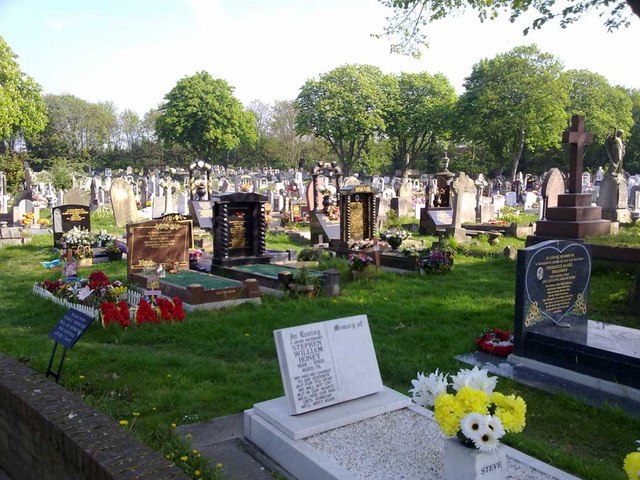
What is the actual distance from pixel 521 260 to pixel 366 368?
2840 millimetres

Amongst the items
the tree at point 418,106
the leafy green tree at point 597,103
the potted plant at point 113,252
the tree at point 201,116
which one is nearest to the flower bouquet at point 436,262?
the potted plant at point 113,252

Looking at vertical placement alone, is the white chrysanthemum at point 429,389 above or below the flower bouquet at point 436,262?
above

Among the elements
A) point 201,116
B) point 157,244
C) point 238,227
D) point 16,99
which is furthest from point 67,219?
point 201,116

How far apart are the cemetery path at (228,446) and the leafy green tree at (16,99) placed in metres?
33.9

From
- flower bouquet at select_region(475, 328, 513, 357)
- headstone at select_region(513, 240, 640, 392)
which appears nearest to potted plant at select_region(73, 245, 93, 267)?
flower bouquet at select_region(475, 328, 513, 357)

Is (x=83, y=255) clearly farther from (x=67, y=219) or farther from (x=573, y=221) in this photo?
(x=573, y=221)

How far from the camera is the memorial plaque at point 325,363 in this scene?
4.18 m

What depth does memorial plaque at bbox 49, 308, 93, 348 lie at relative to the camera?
487 cm

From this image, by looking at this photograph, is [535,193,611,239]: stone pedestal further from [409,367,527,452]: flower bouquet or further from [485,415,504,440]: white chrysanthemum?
[485,415,504,440]: white chrysanthemum

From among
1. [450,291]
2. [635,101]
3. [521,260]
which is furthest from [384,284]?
[635,101]

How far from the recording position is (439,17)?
43.4 ft

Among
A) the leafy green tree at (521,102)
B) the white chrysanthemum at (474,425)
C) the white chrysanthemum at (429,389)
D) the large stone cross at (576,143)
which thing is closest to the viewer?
the white chrysanthemum at (474,425)

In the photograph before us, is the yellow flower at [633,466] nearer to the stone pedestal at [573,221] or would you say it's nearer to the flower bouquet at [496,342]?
the flower bouquet at [496,342]

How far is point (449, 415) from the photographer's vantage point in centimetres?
311
